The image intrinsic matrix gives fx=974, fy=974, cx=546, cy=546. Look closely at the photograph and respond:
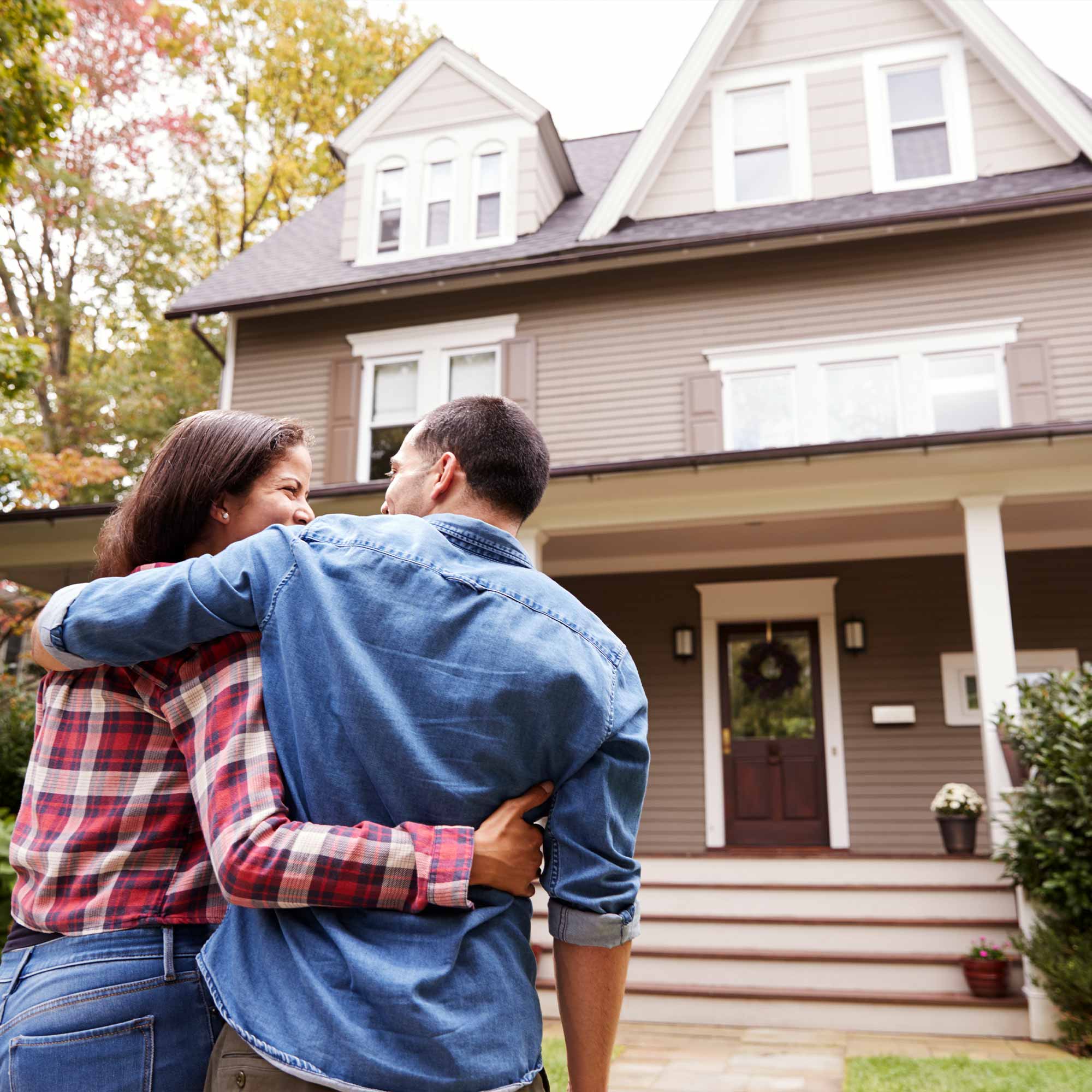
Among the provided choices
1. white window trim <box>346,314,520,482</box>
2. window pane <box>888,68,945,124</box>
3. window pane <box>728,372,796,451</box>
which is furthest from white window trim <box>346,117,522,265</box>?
window pane <box>888,68,945,124</box>

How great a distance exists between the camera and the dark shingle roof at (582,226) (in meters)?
8.95

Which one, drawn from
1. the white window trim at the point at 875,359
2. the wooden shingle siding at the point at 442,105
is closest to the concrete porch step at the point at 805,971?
the white window trim at the point at 875,359

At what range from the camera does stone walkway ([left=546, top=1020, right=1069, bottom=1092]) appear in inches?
187

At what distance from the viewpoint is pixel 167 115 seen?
1775 cm

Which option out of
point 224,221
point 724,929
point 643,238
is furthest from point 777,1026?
point 224,221

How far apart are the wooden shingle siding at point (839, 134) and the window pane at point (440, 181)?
4032 mm

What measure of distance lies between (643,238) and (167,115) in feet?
40.1

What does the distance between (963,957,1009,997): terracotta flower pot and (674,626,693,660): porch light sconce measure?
4015 millimetres

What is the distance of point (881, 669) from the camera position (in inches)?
355

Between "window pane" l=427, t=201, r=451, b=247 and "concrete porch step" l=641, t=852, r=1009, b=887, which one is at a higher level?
"window pane" l=427, t=201, r=451, b=247

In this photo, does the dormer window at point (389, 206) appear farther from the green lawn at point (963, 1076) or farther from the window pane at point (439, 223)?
the green lawn at point (963, 1076)

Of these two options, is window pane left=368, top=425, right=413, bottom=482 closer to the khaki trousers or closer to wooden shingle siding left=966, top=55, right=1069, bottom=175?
wooden shingle siding left=966, top=55, right=1069, bottom=175

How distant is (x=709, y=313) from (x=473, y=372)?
255 cm

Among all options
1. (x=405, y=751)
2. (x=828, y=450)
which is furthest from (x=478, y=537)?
(x=828, y=450)
